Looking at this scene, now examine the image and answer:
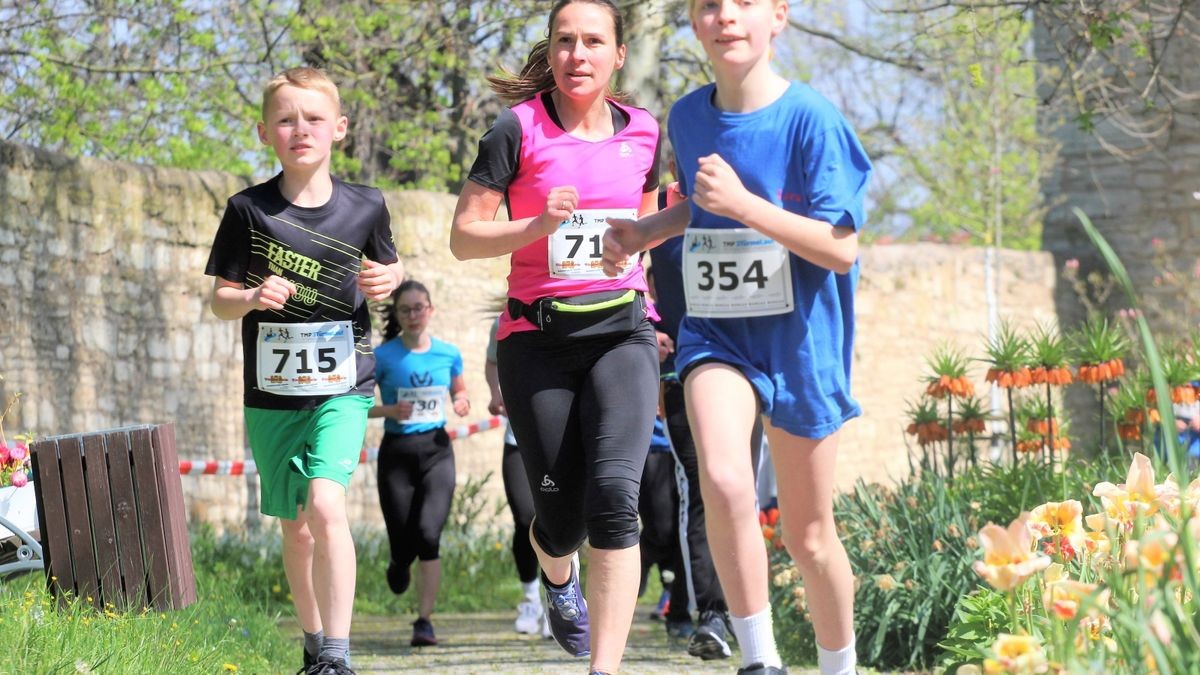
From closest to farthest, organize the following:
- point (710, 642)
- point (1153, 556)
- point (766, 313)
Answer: point (1153, 556) < point (766, 313) < point (710, 642)

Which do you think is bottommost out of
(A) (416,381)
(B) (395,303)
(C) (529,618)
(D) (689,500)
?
(C) (529,618)

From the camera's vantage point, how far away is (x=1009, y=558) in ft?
8.57

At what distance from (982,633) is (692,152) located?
138 cm

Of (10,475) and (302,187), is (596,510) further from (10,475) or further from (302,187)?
(10,475)

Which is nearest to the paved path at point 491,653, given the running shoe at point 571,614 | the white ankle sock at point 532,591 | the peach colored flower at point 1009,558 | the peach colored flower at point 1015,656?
the white ankle sock at point 532,591

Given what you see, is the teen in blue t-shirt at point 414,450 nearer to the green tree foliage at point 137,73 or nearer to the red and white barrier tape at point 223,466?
the red and white barrier tape at point 223,466

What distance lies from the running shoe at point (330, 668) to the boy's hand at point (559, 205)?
142cm

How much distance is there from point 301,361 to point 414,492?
250 cm

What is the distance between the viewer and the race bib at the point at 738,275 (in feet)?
11.6

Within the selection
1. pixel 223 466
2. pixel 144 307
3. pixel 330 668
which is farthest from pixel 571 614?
pixel 144 307

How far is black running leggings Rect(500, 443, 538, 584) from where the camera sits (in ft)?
22.2

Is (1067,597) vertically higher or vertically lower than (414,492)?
higher

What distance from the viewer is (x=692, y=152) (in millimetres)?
3689

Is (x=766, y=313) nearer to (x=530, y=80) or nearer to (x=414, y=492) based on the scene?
(x=530, y=80)
